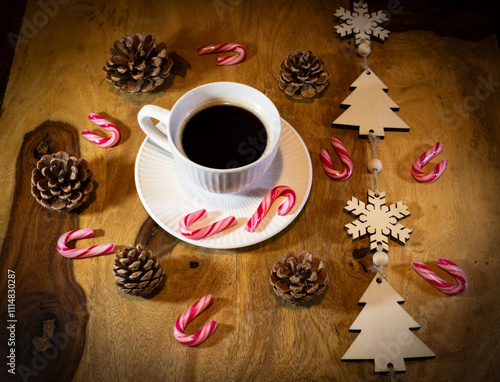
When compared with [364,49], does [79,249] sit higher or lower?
lower

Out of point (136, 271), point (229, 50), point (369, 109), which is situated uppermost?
point (229, 50)

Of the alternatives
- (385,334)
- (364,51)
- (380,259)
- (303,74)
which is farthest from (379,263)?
(364,51)

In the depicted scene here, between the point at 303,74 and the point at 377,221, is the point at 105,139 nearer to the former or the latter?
the point at 303,74

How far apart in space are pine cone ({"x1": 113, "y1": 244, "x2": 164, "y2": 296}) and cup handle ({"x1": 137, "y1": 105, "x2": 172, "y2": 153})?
0.78 ft

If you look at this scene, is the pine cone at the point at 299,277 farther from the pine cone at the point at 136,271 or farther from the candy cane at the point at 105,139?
the candy cane at the point at 105,139

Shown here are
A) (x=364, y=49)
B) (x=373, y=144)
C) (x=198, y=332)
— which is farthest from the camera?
(x=364, y=49)

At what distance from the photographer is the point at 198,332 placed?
93 centimetres

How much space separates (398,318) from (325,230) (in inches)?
9.9

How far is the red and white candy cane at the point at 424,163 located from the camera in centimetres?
110

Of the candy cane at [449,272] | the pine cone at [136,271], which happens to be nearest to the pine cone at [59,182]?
the pine cone at [136,271]

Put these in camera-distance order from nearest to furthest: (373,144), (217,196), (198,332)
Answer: (198,332) → (217,196) → (373,144)

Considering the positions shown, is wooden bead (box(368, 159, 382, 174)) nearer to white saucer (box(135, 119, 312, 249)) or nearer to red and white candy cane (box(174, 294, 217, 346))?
white saucer (box(135, 119, 312, 249))

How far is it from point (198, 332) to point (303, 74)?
2.32ft

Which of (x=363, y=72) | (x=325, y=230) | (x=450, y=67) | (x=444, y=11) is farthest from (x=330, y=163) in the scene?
(x=444, y=11)
